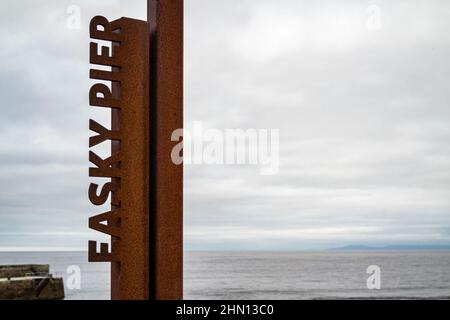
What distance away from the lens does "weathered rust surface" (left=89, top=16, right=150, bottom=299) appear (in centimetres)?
373

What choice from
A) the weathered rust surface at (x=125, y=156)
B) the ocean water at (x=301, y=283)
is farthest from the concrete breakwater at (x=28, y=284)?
the weathered rust surface at (x=125, y=156)

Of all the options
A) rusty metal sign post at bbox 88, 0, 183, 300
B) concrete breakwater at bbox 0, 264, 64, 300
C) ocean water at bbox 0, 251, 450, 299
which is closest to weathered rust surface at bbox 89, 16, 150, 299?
rusty metal sign post at bbox 88, 0, 183, 300

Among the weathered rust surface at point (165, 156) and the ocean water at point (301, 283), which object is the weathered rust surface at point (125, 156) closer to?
the weathered rust surface at point (165, 156)

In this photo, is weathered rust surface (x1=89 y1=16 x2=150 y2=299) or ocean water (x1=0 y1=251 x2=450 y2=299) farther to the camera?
ocean water (x1=0 y1=251 x2=450 y2=299)

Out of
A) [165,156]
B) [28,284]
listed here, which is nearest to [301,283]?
[28,284]

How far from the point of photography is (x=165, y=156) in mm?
3812

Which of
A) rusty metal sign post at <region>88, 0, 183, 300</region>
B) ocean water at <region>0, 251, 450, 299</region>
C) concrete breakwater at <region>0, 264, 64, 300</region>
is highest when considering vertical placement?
rusty metal sign post at <region>88, 0, 183, 300</region>

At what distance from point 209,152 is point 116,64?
71 centimetres

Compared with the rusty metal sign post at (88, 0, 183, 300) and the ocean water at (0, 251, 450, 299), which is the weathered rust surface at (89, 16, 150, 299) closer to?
the rusty metal sign post at (88, 0, 183, 300)

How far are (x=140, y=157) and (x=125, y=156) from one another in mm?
83

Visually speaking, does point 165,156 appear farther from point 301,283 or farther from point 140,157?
point 301,283

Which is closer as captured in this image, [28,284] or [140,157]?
[140,157]

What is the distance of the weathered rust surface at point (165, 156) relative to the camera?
3799 millimetres
